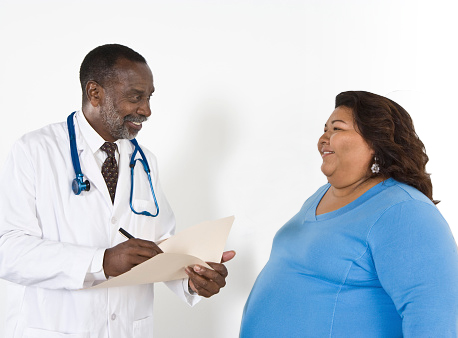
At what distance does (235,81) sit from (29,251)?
1.25 m

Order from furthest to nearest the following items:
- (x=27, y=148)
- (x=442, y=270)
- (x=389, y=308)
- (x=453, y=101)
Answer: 1. (x=453, y=101)
2. (x=27, y=148)
3. (x=389, y=308)
4. (x=442, y=270)

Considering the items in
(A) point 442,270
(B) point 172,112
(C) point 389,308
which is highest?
(B) point 172,112

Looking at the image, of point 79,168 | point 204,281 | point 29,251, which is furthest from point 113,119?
point 204,281

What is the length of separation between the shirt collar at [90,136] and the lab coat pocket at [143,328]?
1.89 ft

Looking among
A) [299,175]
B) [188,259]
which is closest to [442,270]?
[188,259]

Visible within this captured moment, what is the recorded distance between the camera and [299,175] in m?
2.46

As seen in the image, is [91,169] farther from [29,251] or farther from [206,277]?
[206,277]

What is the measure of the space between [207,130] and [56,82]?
0.70 metres

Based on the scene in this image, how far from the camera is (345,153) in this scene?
5.52 ft

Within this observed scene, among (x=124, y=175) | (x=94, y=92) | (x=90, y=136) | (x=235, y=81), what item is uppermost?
(x=235, y=81)

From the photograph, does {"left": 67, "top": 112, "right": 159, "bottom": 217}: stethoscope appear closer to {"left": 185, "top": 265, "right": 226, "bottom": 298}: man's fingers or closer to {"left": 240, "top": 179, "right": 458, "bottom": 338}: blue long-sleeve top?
{"left": 185, "top": 265, "right": 226, "bottom": 298}: man's fingers

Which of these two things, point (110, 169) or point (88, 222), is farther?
point (110, 169)

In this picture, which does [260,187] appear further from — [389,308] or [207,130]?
[389,308]

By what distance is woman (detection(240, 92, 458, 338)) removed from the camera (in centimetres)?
137
